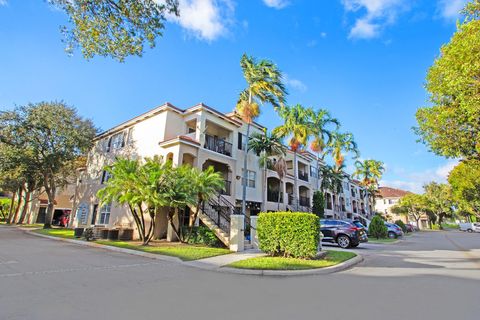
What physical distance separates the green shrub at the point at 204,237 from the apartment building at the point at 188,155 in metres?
0.71

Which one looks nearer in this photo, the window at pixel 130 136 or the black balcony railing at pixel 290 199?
the window at pixel 130 136

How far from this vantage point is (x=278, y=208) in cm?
2541

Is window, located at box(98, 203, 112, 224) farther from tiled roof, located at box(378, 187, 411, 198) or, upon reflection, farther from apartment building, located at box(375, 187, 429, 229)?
tiled roof, located at box(378, 187, 411, 198)

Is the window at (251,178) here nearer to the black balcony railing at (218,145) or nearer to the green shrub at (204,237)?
the black balcony railing at (218,145)

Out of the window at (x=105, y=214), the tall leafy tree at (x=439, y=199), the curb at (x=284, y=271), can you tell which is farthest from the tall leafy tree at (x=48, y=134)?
the tall leafy tree at (x=439, y=199)

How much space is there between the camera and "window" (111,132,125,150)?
75.0 feet

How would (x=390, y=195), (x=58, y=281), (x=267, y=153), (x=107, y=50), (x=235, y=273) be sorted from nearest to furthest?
(x=58, y=281), (x=235, y=273), (x=107, y=50), (x=267, y=153), (x=390, y=195)

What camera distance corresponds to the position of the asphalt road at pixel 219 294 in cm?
446

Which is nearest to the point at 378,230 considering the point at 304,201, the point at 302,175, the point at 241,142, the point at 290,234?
the point at 304,201

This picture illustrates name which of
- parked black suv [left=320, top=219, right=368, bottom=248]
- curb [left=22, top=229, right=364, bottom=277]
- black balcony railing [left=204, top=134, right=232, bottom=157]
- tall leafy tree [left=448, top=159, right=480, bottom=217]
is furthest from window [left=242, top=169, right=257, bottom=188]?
tall leafy tree [left=448, top=159, right=480, bottom=217]

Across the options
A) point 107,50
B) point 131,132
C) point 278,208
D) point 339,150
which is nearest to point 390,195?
point 339,150

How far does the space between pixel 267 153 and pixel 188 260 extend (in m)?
14.6

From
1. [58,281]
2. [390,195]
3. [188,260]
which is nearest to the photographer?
[58,281]

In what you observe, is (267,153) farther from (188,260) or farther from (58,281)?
(58,281)
